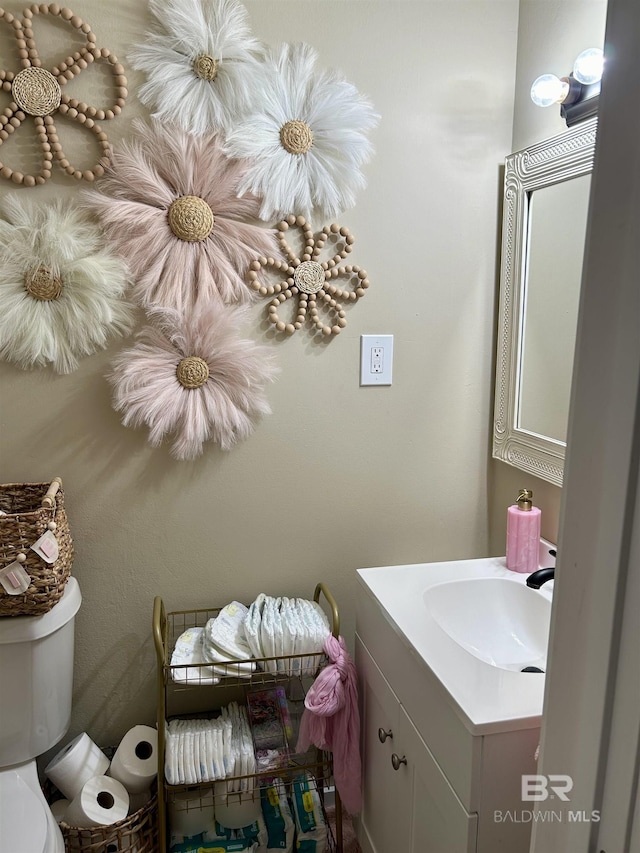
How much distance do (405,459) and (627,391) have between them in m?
1.31

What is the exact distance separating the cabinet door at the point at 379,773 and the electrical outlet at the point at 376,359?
68 centimetres

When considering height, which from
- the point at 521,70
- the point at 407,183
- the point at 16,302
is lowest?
the point at 16,302

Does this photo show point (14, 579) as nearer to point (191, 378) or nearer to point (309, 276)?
point (191, 378)

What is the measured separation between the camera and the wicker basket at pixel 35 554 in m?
1.27

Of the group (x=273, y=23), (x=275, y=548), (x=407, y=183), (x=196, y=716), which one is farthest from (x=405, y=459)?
(x=273, y=23)

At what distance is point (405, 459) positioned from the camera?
5.67ft

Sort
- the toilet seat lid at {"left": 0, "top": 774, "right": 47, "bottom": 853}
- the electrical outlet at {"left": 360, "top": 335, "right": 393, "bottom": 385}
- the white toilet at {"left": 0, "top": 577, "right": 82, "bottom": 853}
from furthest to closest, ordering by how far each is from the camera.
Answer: the electrical outlet at {"left": 360, "top": 335, "right": 393, "bottom": 385} < the white toilet at {"left": 0, "top": 577, "right": 82, "bottom": 853} < the toilet seat lid at {"left": 0, "top": 774, "right": 47, "bottom": 853}

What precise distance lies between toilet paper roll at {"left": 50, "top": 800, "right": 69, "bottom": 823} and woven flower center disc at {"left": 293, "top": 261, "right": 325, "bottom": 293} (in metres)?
1.39

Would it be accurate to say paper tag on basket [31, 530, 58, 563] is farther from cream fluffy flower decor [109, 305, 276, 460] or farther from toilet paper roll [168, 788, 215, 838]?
toilet paper roll [168, 788, 215, 838]

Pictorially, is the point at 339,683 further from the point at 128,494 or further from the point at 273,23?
the point at 273,23

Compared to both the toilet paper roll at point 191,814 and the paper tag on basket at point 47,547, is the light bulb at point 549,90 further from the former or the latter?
the toilet paper roll at point 191,814

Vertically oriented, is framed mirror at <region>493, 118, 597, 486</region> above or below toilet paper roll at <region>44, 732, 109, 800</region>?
above

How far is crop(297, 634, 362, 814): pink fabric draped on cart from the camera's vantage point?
1435 millimetres

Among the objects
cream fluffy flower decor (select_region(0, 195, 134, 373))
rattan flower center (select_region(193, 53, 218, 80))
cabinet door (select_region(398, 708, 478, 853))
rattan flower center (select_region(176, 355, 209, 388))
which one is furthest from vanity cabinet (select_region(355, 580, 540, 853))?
rattan flower center (select_region(193, 53, 218, 80))
